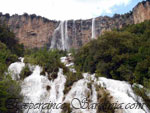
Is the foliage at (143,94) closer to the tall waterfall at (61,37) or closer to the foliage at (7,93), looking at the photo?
the foliage at (7,93)

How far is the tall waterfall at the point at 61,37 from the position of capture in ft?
144

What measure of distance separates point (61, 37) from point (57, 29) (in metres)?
2.56

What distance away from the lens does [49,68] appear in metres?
15.0

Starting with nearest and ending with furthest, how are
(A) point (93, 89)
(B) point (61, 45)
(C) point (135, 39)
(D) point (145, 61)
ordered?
(A) point (93, 89) < (D) point (145, 61) < (C) point (135, 39) < (B) point (61, 45)

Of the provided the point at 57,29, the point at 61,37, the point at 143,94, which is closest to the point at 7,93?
the point at 143,94

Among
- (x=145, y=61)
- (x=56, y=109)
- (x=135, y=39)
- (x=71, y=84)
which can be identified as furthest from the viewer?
(x=135, y=39)

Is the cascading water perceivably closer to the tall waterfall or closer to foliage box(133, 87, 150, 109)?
foliage box(133, 87, 150, 109)

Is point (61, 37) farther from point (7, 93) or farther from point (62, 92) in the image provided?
point (7, 93)

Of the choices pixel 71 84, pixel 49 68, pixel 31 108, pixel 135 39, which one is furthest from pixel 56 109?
pixel 135 39

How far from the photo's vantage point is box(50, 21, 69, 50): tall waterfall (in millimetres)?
44000

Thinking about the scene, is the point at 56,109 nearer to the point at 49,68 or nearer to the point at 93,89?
the point at 93,89

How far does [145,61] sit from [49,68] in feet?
26.0

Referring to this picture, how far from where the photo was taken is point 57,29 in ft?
150

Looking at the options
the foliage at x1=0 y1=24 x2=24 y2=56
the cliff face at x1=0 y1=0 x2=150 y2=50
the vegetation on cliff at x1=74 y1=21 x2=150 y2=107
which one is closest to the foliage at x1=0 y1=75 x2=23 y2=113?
the vegetation on cliff at x1=74 y1=21 x2=150 y2=107
